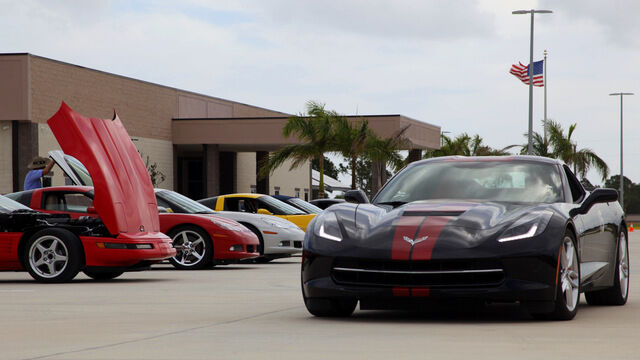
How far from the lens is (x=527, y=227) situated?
25.8 ft

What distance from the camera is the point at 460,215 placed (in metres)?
8.02

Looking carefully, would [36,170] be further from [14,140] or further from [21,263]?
[14,140]

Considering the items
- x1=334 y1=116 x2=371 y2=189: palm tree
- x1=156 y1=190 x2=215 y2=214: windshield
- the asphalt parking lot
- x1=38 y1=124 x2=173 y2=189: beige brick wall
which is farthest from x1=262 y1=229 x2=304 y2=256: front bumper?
x1=38 y1=124 x2=173 y2=189: beige brick wall

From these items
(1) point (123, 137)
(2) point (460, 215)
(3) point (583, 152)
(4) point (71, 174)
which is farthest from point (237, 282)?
(3) point (583, 152)

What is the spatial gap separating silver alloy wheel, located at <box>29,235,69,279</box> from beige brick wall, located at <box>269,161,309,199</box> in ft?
149

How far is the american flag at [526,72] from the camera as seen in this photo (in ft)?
158

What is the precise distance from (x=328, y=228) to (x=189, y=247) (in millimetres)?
8538

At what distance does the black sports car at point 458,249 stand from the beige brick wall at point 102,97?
30921 millimetres

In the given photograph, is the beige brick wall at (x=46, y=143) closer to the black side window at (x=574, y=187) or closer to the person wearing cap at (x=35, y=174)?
the person wearing cap at (x=35, y=174)

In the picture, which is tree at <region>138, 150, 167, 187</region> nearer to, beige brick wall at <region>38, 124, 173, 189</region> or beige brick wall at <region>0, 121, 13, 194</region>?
beige brick wall at <region>38, 124, 173, 189</region>

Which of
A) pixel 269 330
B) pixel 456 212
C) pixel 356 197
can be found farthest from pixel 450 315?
pixel 269 330

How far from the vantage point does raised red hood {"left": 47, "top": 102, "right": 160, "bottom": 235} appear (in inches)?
506

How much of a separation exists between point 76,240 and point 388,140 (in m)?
29.1

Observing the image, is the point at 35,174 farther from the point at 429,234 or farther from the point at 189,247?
the point at 429,234
